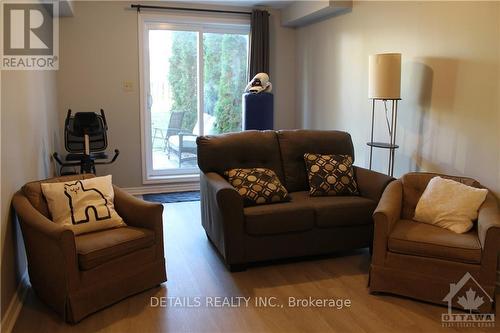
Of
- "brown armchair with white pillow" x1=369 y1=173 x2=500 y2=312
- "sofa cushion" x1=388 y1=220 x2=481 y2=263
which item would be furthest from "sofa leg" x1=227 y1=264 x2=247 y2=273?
"sofa cushion" x1=388 y1=220 x2=481 y2=263

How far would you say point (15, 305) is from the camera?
244 cm

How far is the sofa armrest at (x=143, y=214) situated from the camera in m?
2.69

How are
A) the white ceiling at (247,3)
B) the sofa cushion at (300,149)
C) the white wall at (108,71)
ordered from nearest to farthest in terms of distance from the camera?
the sofa cushion at (300,149) → the white wall at (108,71) → the white ceiling at (247,3)

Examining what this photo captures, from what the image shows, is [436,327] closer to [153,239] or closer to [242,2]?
[153,239]

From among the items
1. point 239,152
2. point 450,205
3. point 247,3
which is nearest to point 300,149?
point 239,152

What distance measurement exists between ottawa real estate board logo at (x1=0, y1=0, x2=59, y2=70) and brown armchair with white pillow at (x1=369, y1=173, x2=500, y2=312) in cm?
255

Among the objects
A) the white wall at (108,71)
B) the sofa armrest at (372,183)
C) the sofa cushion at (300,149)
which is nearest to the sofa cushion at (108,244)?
the sofa cushion at (300,149)

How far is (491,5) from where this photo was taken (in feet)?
9.61

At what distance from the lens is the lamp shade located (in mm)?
3438

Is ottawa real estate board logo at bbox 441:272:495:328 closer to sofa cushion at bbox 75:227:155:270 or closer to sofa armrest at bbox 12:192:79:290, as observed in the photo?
sofa cushion at bbox 75:227:155:270

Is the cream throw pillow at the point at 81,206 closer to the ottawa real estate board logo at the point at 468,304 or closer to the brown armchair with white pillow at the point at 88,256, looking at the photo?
the brown armchair with white pillow at the point at 88,256

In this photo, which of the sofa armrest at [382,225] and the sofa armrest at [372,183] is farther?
the sofa armrest at [372,183]

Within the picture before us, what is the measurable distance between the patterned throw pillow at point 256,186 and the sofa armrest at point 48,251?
126 cm

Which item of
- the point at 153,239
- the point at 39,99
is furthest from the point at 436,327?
the point at 39,99
